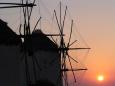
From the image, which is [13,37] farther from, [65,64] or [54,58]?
[54,58]

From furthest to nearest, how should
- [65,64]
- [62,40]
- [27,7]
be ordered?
[62,40] < [65,64] < [27,7]

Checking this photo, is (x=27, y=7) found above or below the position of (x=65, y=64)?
above

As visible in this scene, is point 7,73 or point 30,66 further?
point 30,66

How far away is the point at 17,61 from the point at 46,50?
29.4 m

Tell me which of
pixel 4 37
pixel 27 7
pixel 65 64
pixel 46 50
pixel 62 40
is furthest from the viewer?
pixel 46 50

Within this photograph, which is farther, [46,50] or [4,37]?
[46,50]

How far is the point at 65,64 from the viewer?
96.4m

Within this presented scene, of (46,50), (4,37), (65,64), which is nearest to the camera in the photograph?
(4,37)

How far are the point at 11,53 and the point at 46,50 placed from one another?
31.0 m

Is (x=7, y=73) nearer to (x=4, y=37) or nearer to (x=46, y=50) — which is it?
(x=4, y=37)

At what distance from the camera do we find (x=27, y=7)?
240 ft

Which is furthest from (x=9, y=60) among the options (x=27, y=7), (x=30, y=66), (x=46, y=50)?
(x=46, y=50)

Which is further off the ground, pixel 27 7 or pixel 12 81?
pixel 27 7

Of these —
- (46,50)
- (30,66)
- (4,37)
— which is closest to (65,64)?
(30,66)
